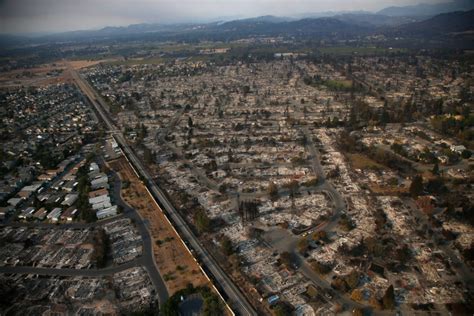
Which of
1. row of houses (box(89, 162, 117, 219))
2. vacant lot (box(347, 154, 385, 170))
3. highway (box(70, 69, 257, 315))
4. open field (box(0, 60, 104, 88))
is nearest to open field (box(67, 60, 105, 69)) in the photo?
open field (box(0, 60, 104, 88))

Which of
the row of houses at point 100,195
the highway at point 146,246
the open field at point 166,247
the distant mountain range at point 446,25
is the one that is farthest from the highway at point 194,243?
the distant mountain range at point 446,25

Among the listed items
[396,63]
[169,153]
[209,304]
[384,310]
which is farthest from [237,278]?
[396,63]

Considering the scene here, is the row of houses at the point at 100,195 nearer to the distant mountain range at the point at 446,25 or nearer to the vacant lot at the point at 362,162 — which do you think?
the vacant lot at the point at 362,162

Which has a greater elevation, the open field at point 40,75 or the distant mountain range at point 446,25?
the distant mountain range at point 446,25

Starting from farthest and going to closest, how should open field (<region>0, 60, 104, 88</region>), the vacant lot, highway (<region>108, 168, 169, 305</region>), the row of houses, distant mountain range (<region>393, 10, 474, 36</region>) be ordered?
distant mountain range (<region>393, 10, 474, 36</region>) < open field (<region>0, 60, 104, 88</region>) < the vacant lot < the row of houses < highway (<region>108, 168, 169, 305</region>)

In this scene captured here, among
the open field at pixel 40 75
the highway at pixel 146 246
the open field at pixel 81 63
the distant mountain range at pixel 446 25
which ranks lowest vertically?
the highway at pixel 146 246

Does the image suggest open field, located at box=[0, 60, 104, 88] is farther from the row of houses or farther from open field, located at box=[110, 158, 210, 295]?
open field, located at box=[110, 158, 210, 295]

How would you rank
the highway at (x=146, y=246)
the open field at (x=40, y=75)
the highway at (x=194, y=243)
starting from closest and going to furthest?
1. the highway at (x=194, y=243)
2. the highway at (x=146, y=246)
3. the open field at (x=40, y=75)

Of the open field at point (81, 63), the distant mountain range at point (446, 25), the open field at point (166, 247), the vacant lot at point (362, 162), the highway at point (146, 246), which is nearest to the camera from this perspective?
the highway at point (146, 246)
